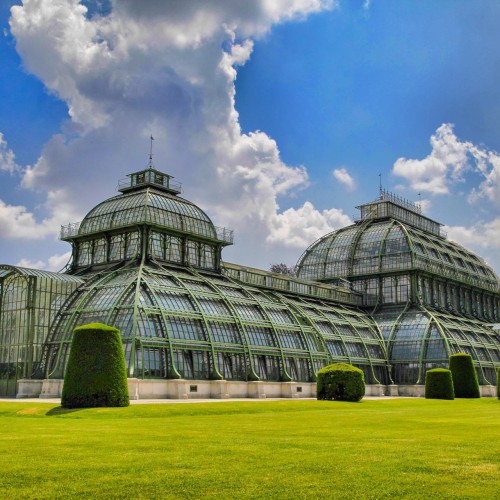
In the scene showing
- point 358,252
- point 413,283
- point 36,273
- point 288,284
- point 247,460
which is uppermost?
point 358,252

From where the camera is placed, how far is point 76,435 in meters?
29.4

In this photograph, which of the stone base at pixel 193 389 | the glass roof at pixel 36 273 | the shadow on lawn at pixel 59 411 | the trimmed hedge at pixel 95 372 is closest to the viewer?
the shadow on lawn at pixel 59 411

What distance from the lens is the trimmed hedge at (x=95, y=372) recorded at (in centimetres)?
4619

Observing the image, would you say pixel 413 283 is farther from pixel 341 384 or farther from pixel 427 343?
pixel 341 384

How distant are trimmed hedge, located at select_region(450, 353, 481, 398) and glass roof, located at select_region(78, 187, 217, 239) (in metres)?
31.3

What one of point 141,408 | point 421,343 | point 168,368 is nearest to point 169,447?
point 141,408

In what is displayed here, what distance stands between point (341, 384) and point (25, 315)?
3097 centimetres

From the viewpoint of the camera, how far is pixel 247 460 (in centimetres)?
2241

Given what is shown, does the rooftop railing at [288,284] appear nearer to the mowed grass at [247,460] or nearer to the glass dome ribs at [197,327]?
the glass dome ribs at [197,327]

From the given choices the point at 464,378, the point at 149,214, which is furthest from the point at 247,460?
the point at 464,378

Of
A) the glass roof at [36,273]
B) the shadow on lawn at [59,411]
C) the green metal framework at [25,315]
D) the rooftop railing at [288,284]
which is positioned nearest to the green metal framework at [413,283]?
the rooftop railing at [288,284]

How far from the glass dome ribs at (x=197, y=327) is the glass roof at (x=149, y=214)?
5.74 meters

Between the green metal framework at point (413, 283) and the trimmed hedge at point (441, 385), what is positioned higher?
the green metal framework at point (413, 283)

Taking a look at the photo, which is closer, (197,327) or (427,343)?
(197,327)
